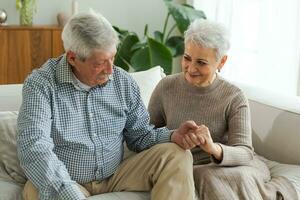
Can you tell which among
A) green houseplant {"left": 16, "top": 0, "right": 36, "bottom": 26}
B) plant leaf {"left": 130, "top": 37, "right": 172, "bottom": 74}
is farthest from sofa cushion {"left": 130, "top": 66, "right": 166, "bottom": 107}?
green houseplant {"left": 16, "top": 0, "right": 36, "bottom": 26}

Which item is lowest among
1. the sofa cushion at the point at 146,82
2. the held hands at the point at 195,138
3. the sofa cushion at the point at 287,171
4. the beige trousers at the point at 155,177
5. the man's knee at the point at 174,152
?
the sofa cushion at the point at 287,171

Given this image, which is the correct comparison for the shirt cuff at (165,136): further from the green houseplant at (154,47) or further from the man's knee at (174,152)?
the green houseplant at (154,47)

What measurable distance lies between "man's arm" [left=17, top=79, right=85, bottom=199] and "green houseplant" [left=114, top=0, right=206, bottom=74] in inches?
72.9

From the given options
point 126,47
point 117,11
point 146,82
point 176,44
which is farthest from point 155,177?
point 117,11

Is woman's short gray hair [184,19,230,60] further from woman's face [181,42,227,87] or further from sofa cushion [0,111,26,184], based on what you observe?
sofa cushion [0,111,26,184]

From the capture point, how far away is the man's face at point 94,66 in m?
1.67

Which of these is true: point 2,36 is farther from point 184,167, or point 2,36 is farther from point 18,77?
point 184,167

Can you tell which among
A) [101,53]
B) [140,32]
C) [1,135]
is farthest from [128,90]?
[140,32]

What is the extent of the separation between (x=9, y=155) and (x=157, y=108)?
26.2 inches

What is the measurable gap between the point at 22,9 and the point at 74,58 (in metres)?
2.57

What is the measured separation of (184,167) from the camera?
1.64m

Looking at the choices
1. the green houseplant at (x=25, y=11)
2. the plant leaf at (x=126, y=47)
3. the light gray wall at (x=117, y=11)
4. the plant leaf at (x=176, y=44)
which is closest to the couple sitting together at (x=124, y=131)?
the plant leaf at (x=126, y=47)

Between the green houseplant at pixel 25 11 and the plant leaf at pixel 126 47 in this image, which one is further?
the green houseplant at pixel 25 11

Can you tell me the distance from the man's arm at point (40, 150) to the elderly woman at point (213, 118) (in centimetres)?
48
